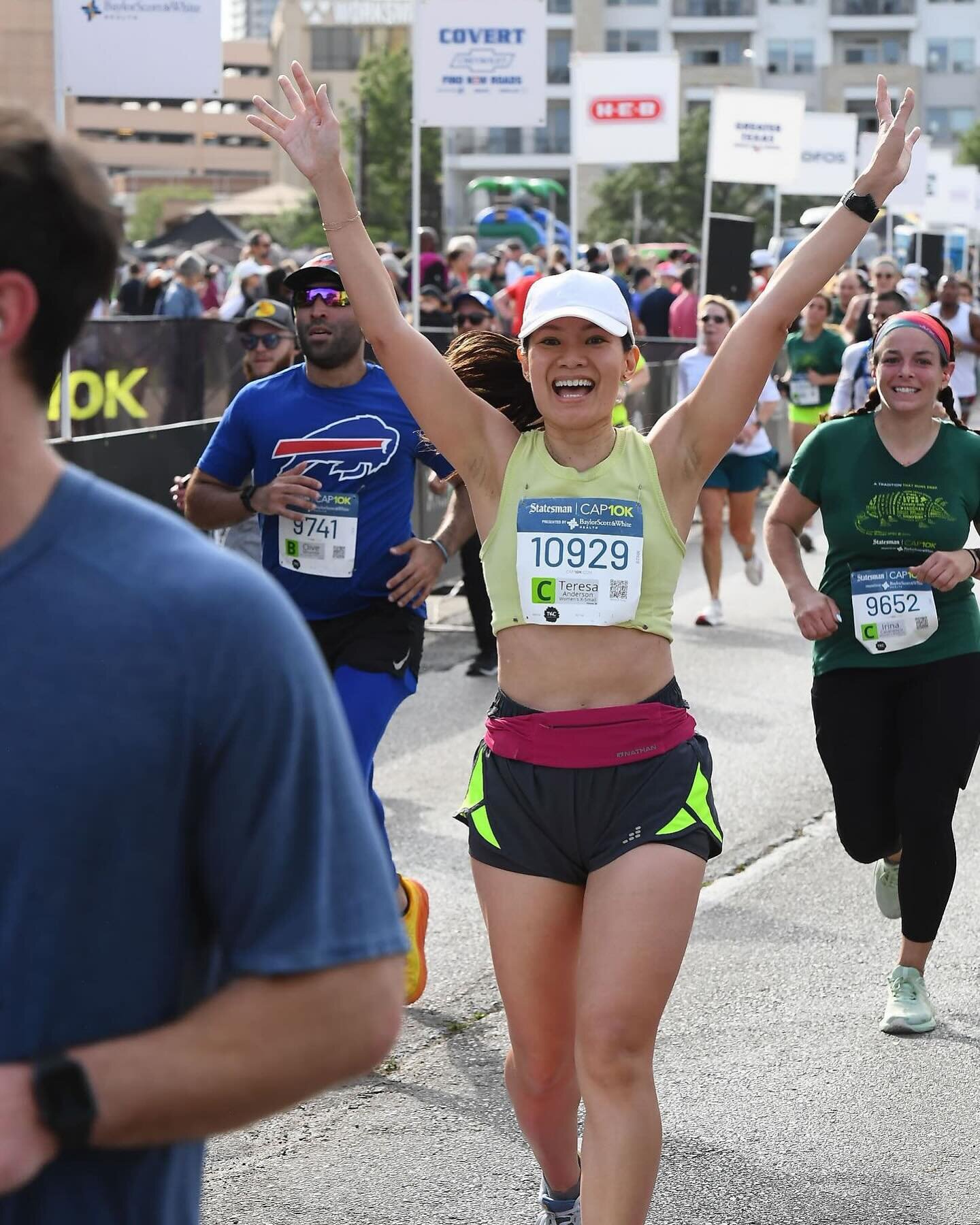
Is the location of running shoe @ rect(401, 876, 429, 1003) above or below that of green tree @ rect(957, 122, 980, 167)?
below

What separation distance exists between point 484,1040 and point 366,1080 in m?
0.38

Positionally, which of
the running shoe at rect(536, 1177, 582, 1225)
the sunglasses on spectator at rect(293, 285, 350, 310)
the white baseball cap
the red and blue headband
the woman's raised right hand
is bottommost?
the running shoe at rect(536, 1177, 582, 1225)

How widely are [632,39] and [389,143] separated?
3219 cm

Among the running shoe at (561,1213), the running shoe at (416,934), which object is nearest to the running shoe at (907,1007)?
the running shoe at (416,934)

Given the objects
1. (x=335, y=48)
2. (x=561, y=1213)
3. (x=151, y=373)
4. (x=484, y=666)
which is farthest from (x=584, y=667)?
(x=335, y=48)

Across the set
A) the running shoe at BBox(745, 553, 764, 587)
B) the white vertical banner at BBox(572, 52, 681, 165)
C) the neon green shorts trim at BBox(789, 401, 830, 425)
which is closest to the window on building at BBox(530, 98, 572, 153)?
the white vertical banner at BBox(572, 52, 681, 165)

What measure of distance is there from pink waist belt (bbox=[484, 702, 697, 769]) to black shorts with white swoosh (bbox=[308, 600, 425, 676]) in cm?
182

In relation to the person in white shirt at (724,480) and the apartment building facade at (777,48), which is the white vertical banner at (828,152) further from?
the apartment building facade at (777,48)

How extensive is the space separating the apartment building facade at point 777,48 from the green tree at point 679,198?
18.5m

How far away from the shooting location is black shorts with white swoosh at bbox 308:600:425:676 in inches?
214

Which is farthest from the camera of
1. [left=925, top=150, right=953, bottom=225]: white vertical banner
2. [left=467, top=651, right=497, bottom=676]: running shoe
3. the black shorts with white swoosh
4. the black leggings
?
[left=925, top=150, right=953, bottom=225]: white vertical banner

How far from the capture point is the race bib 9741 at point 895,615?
5152 mm

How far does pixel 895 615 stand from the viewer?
516 centimetres

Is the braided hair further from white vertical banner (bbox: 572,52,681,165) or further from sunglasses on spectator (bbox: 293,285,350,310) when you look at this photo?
white vertical banner (bbox: 572,52,681,165)
